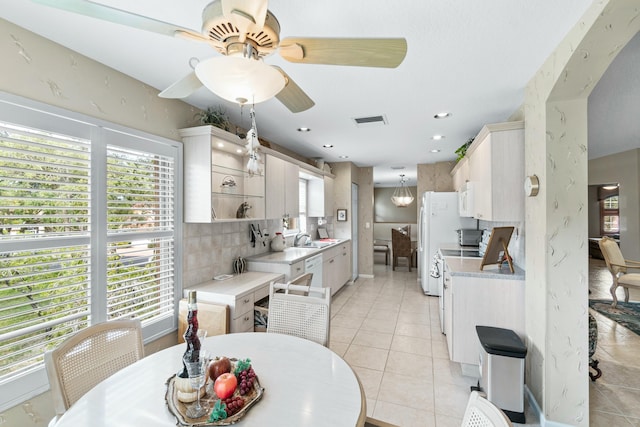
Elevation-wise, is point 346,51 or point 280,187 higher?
point 346,51

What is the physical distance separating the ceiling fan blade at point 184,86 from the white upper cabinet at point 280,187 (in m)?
1.90

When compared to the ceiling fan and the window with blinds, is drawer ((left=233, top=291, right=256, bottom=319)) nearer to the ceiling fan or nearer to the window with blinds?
the ceiling fan

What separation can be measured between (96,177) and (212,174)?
0.85 m

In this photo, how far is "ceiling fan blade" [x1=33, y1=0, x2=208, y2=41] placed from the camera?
0.89 m

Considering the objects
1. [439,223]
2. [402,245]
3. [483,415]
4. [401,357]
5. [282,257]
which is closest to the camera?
[483,415]

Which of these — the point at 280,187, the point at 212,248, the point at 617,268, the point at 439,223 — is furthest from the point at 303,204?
the point at 617,268

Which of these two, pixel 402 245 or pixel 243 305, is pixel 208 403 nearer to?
pixel 243 305

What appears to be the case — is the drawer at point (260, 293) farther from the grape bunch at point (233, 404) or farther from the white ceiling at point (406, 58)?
the white ceiling at point (406, 58)

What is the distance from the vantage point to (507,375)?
2.03 m

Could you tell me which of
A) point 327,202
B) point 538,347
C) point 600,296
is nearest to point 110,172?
point 538,347

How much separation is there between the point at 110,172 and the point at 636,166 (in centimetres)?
830

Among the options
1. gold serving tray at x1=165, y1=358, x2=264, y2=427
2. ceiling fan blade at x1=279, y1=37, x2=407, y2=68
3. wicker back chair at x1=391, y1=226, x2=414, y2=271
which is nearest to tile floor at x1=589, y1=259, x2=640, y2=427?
gold serving tray at x1=165, y1=358, x2=264, y2=427

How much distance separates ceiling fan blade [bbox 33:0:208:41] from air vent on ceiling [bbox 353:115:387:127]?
2247 mm

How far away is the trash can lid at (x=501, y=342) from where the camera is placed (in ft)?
6.59
